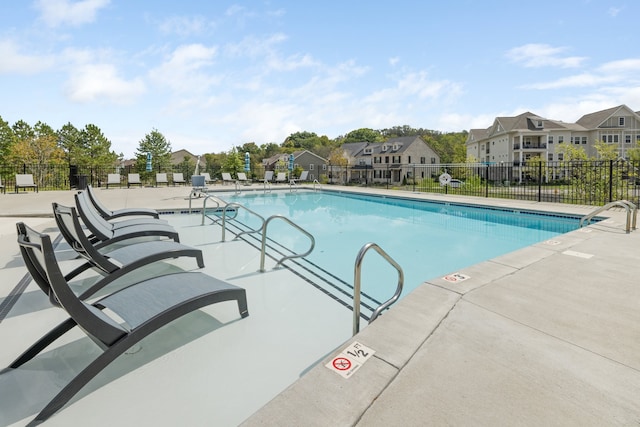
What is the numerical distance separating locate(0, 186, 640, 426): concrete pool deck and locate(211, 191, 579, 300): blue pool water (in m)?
1.37

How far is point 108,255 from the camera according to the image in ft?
11.6

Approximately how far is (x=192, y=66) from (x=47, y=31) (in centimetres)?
527

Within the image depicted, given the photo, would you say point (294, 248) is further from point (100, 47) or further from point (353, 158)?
point (353, 158)

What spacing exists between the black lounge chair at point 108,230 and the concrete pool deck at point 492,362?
2821mm

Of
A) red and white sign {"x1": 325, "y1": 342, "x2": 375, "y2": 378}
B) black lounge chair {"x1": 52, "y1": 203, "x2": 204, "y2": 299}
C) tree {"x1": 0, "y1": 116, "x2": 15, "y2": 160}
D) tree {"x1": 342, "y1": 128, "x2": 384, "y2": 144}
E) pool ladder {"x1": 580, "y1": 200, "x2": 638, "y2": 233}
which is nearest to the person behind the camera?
red and white sign {"x1": 325, "y1": 342, "x2": 375, "y2": 378}

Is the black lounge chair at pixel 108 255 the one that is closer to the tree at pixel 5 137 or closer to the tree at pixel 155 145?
the tree at pixel 155 145

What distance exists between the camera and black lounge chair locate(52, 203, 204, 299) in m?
3.05

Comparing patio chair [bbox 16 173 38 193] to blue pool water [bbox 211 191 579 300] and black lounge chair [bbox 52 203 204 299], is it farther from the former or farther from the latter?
black lounge chair [bbox 52 203 204 299]

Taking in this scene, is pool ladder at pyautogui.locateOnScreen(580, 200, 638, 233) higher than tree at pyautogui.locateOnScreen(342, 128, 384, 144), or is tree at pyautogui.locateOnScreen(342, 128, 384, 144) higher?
tree at pyautogui.locateOnScreen(342, 128, 384, 144)

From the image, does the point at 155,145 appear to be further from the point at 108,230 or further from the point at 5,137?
the point at 108,230

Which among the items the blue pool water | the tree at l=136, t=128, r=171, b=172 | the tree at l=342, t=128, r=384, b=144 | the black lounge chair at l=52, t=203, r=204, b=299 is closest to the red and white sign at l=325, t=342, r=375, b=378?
the blue pool water

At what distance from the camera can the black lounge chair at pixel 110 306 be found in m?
1.78

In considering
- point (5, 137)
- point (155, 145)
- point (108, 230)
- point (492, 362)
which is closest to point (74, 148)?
point (5, 137)

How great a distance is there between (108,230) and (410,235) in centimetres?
585
